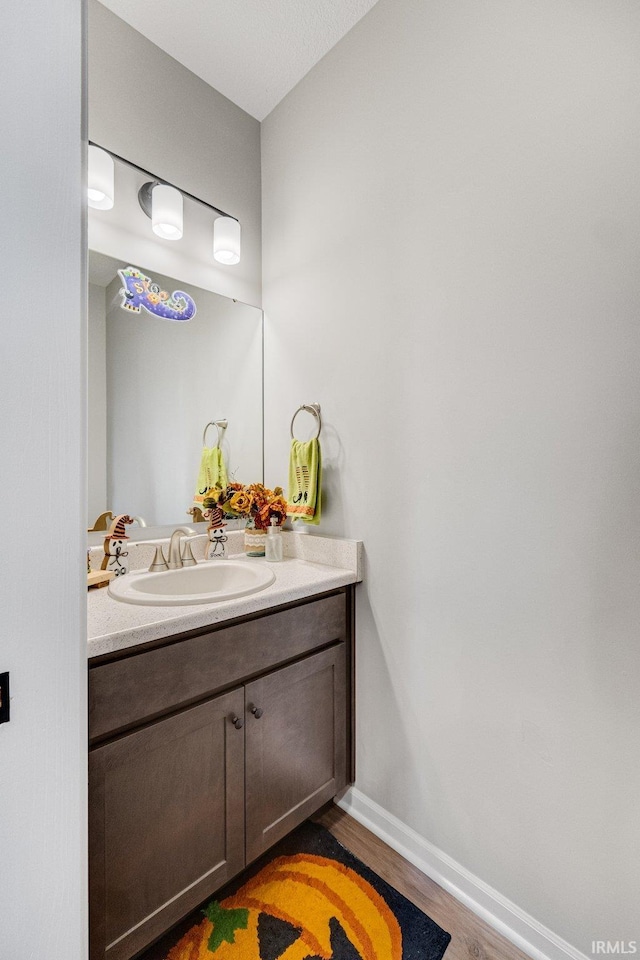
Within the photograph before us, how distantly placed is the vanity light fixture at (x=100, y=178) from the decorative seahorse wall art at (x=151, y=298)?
0.21 m

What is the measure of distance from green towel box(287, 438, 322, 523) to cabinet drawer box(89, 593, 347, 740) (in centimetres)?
35

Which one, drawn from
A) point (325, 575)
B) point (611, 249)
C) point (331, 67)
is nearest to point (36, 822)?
point (325, 575)

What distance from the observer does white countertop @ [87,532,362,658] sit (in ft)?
3.48

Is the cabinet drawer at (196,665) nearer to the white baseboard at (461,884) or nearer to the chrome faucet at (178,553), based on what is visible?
the chrome faucet at (178,553)

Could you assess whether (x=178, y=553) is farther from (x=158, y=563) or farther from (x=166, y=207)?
(x=166, y=207)

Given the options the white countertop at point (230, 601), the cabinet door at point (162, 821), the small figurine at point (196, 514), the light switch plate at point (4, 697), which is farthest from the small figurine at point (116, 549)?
the light switch plate at point (4, 697)

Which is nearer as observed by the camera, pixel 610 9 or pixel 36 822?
pixel 36 822

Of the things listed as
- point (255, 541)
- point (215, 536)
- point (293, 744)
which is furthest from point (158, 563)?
point (293, 744)

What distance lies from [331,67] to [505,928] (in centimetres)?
286

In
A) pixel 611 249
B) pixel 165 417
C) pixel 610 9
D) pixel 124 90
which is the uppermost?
pixel 124 90

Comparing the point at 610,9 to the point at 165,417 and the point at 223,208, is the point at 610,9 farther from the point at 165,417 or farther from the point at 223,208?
the point at 165,417

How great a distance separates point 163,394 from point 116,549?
2.01ft

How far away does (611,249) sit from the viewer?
3.49ft

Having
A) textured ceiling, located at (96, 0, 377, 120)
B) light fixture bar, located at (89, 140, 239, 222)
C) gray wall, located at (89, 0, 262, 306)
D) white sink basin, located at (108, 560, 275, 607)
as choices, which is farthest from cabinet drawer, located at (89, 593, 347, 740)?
textured ceiling, located at (96, 0, 377, 120)
